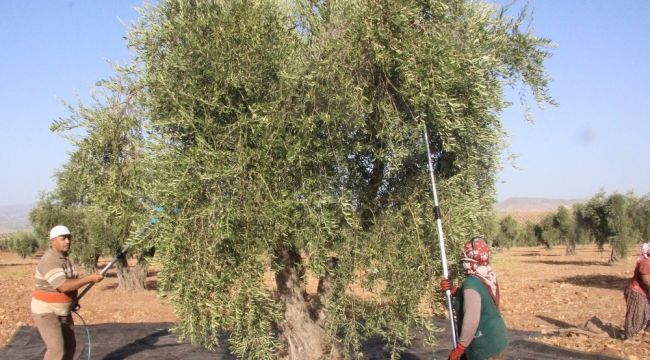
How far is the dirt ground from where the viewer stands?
39.1ft

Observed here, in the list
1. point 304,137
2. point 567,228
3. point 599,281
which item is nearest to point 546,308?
point 599,281

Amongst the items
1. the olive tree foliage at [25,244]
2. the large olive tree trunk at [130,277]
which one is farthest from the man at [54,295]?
the olive tree foliage at [25,244]

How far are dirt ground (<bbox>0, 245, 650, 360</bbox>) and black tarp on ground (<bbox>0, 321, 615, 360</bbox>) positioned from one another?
584mm

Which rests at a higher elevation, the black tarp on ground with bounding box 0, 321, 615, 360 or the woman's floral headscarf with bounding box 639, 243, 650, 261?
the woman's floral headscarf with bounding box 639, 243, 650, 261

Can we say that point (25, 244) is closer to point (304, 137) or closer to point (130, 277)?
point (130, 277)

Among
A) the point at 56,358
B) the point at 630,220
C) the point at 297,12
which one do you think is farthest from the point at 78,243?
the point at 630,220

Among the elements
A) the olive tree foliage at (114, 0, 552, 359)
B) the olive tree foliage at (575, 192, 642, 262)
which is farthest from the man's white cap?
the olive tree foliage at (575, 192, 642, 262)

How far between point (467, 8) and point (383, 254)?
11.7 feet

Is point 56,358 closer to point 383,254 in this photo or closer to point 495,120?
point 383,254

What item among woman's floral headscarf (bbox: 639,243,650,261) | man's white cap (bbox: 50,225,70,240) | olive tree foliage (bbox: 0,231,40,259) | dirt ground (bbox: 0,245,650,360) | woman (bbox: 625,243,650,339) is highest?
olive tree foliage (bbox: 0,231,40,259)

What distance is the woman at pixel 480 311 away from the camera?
5.69 m

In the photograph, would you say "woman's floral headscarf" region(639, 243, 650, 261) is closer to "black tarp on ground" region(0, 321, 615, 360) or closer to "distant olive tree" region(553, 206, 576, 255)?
"black tarp on ground" region(0, 321, 615, 360)

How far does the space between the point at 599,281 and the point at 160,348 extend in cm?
2063

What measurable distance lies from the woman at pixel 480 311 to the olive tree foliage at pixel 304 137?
1.59m
